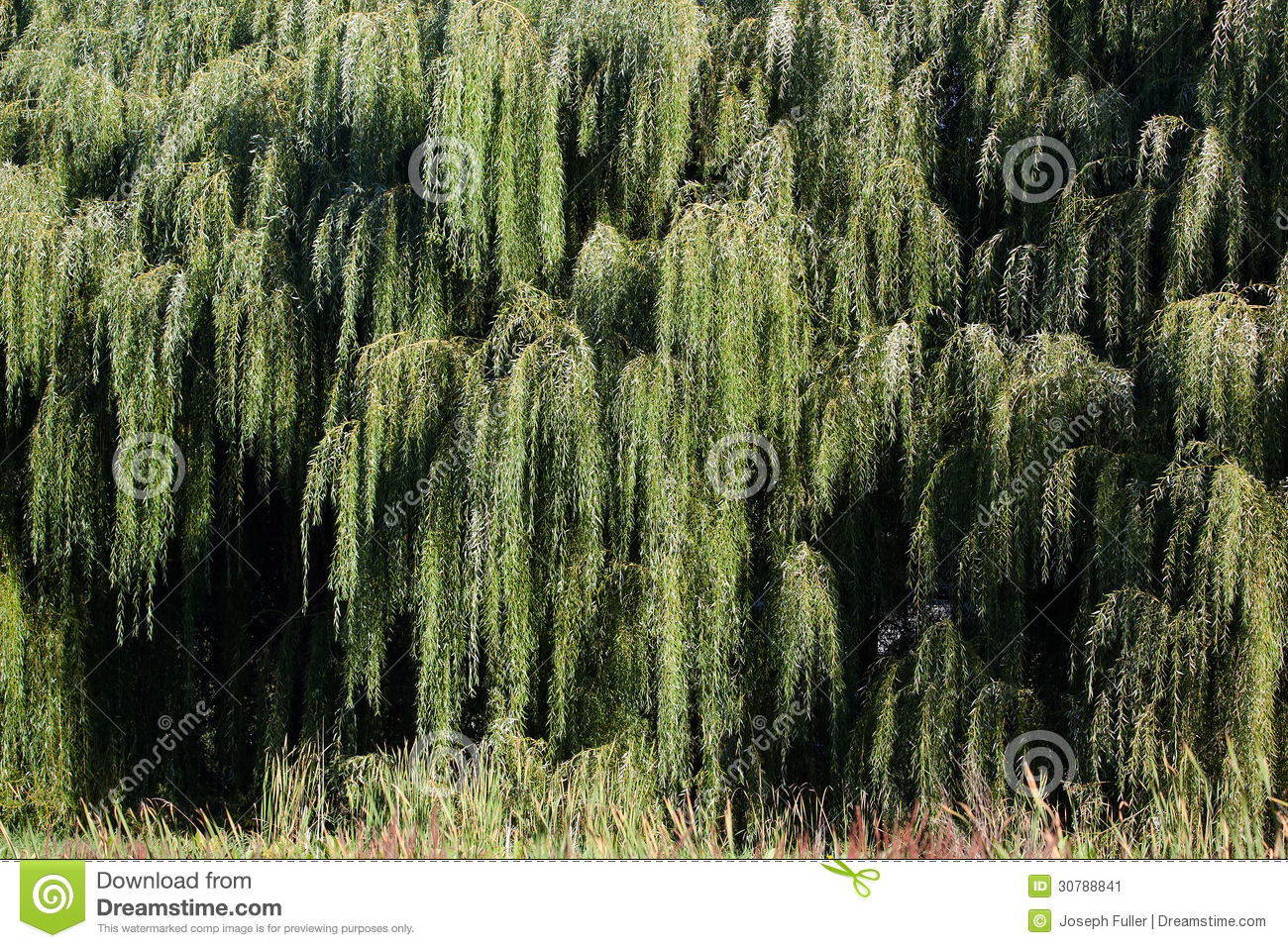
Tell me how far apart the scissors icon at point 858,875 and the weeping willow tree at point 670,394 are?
143cm

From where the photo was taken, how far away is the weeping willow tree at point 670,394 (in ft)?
16.8

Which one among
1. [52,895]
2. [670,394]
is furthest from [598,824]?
[52,895]

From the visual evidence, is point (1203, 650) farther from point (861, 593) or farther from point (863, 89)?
point (863, 89)

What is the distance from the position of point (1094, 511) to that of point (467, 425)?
9.74 feet

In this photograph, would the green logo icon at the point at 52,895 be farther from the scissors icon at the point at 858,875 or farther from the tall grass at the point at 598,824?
the scissors icon at the point at 858,875

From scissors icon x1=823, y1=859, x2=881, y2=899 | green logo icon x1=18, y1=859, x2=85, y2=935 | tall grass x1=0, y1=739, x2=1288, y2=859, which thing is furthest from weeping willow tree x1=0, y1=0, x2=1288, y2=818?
green logo icon x1=18, y1=859, x2=85, y2=935

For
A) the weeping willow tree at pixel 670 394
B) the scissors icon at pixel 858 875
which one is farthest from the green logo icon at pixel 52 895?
the scissors icon at pixel 858 875

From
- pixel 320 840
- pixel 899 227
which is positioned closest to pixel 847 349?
pixel 899 227

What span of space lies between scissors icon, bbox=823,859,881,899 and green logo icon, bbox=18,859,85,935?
259 cm

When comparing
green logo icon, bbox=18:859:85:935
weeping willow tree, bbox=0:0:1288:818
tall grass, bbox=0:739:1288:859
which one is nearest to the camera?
green logo icon, bbox=18:859:85:935

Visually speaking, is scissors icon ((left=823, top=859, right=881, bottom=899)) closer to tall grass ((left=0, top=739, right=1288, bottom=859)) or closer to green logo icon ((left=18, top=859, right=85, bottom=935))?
tall grass ((left=0, top=739, right=1288, bottom=859))

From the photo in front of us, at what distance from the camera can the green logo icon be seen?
12.2 feet

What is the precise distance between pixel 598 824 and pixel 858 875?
4.69 feet

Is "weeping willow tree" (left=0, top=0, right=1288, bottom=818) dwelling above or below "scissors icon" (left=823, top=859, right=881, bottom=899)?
above
